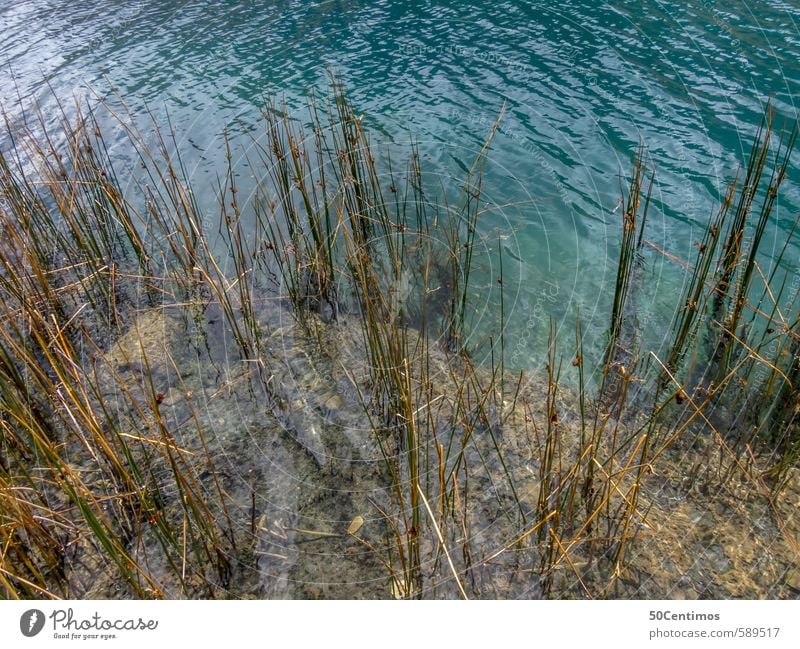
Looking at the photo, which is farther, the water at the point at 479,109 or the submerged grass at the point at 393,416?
the water at the point at 479,109

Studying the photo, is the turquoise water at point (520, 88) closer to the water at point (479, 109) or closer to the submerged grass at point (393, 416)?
the water at point (479, 109)

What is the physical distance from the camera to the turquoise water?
160 inches

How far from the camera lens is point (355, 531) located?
2.31 meters

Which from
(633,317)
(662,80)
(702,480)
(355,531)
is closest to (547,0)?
(662,80)

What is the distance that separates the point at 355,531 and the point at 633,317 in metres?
2.04

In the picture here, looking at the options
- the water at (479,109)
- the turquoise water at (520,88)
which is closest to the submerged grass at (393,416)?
the water at (479,109)

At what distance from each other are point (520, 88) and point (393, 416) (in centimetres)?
403

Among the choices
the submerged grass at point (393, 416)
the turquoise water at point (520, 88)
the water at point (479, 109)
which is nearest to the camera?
the submerged grass at point (393, 416)

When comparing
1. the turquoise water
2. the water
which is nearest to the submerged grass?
the water

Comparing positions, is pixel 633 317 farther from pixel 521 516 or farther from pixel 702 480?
pixel 521 516

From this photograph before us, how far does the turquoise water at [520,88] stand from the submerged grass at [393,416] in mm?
338

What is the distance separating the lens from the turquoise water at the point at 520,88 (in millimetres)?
4070

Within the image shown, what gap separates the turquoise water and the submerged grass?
0.34 meters

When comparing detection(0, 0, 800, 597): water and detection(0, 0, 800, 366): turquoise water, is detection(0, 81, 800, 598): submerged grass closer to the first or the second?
detection(0, 0, 800, 597): water
